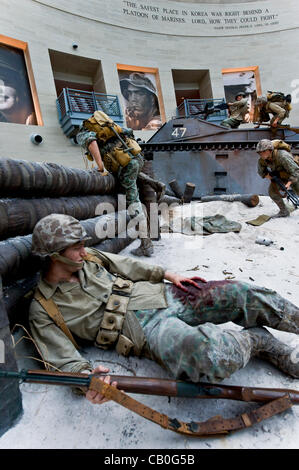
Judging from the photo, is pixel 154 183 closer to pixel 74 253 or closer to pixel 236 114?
pixel 74 253

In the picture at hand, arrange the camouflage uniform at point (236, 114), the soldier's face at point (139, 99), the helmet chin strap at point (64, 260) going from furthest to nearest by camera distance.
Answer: the soldier's face at point (139, 99) → the camouflage uniform at point (236, 114) → the helmet chin strap at point (64, 260)

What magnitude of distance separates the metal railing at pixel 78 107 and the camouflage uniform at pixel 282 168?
8082mm

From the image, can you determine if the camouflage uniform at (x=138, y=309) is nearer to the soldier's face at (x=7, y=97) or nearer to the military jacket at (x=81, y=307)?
the military jacket at (x=81, y=307)

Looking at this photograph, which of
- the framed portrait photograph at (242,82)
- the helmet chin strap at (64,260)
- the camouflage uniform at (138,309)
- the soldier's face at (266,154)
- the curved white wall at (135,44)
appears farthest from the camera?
the framed portrait photograph at (242,82)

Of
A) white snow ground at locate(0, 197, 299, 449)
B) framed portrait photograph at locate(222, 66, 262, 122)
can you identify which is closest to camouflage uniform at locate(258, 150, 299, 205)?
white snow ground at locate(0, 197, 299, 449)

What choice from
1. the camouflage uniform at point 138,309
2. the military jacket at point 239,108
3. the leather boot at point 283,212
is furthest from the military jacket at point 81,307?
the military jacket at point 239,108

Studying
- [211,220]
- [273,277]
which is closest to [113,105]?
[211,220]

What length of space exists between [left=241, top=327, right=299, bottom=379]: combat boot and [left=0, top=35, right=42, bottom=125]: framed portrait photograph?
12550mm

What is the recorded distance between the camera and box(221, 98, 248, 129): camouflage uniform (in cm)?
959

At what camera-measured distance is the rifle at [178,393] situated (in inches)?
43.4

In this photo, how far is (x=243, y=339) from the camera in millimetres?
1296

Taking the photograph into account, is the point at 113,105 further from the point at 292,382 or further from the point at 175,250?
the point at 292,382

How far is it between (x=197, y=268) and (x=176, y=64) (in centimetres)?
1532

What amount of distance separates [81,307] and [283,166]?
15.9ft
